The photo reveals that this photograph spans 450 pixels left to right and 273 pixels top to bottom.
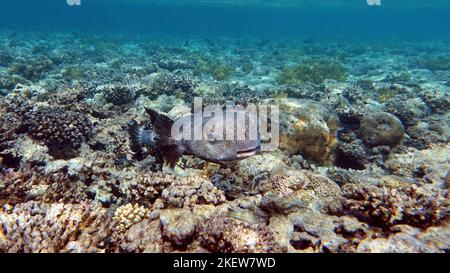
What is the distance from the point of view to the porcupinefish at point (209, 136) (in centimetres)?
389

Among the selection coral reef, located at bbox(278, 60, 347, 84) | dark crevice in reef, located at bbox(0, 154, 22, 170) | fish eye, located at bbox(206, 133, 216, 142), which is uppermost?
coral reef, located at bbox(278, 60, 347, 84)

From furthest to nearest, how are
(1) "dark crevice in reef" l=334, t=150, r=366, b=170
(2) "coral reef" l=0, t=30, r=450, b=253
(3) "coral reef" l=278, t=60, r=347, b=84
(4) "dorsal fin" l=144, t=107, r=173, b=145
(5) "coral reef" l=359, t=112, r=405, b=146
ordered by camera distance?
(3) "coral reef" l=278, t=60, r=347, b=84 → (5) "coral reef" l=359, t=112, r=405, b=146 → (1) "dark crevice in reef" l=334, t=150, r=366, b=170 → (4) "dorsal fin" l=144, t=107, r=173, b=145 → (2) "coral reef" l=0, t=30, r=450, b=253

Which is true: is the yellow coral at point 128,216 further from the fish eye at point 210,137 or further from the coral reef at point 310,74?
the coral reef at point 310,74

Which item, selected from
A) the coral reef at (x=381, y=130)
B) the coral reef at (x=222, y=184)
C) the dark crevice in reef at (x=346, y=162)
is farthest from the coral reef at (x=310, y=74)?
the dark crevice in reef at (x=346, y=162)

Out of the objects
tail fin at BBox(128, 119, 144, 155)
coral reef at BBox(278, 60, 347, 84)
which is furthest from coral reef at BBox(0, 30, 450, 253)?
coral reef at BBox(278, 60, 347, 84)

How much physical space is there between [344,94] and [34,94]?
477 inches

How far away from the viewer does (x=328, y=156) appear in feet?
23.0

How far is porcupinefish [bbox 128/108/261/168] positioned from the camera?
389cm

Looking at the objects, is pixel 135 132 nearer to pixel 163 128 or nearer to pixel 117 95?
pixel 163 128

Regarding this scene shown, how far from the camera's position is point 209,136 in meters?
4.07

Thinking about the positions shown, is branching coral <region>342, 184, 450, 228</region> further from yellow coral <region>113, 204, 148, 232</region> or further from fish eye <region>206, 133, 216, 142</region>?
yellow coral <region>113, 204, 148, 232</region>
